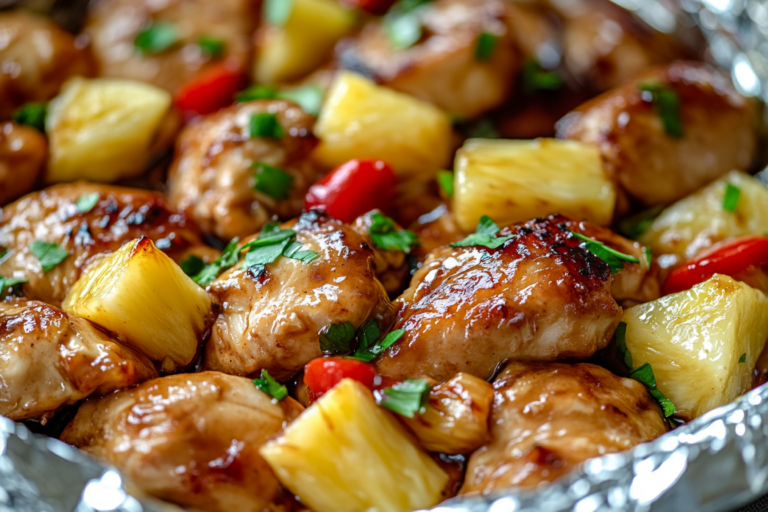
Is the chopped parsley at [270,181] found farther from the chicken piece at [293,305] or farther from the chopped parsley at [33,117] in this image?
the chopped parsley at [33,117]

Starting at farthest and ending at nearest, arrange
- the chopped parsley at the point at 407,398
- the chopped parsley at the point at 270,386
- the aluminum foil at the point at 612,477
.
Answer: the chopped parsley at the point at 270,386
the chopped parsley at the point at 407,398
the aluminum foil at the point at 612,477

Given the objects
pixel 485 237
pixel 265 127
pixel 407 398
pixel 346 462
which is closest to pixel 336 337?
pixel 407 398

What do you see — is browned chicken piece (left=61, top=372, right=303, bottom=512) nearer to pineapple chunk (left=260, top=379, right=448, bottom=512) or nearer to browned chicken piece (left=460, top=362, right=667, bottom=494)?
pineapple chunk (left=260, top=379, right=448, bottom=512)

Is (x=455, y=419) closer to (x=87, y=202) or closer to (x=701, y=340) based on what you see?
(x=701, y=340)

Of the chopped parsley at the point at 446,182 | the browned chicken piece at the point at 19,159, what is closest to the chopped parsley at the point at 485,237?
the chopped parsley at the point at 446,182

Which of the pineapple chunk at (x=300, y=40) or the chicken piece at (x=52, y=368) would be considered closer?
the chicken piece at (x=52, y=368)

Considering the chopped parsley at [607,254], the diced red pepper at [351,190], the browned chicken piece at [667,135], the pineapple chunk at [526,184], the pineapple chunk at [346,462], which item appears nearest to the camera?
the pineapple chunk at [346,462]

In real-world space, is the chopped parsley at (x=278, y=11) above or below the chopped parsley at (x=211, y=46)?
above
